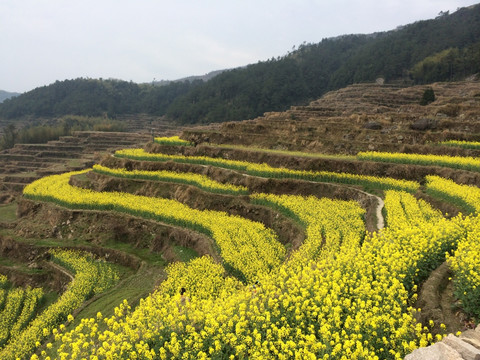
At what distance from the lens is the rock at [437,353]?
539 cm

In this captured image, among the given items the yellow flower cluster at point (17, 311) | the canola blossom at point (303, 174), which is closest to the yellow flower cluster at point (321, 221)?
the canola blossom at point (303, 174)

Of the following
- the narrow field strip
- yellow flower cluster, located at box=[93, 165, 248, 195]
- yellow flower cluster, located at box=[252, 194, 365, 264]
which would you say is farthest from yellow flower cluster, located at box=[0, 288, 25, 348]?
the narrow field strip

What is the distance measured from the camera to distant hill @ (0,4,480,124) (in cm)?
8660

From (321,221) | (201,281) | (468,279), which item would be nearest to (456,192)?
(321,221)

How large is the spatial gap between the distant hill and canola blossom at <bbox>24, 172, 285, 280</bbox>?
69420 mm

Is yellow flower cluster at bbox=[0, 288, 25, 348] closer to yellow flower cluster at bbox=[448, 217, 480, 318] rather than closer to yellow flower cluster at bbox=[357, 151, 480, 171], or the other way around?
yellow flower cluster at bbox=[448, 217, 480, 318]

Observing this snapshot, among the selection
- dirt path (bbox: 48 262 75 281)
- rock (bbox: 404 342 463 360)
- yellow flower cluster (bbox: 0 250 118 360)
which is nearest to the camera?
rock (bbox: 404 342 463 360)

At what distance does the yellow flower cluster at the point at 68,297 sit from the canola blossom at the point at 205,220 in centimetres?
561

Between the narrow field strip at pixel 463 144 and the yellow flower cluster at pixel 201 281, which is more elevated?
the narrow field strip at pixel 463 144

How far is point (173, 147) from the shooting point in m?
41.8

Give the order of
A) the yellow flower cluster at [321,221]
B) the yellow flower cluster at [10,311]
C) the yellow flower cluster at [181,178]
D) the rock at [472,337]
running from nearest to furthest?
the rock at [472,337]
the yellow flower cluster at [321,221]
the yellow flower cluster at [10,311]
the yellow flower cluster at [181,178]

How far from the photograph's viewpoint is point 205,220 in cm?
2567

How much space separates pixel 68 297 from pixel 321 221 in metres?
16.7

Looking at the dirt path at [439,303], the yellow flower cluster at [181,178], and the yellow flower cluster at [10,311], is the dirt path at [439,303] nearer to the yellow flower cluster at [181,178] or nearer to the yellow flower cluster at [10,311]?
the yellow flower cluster at [181,178]
